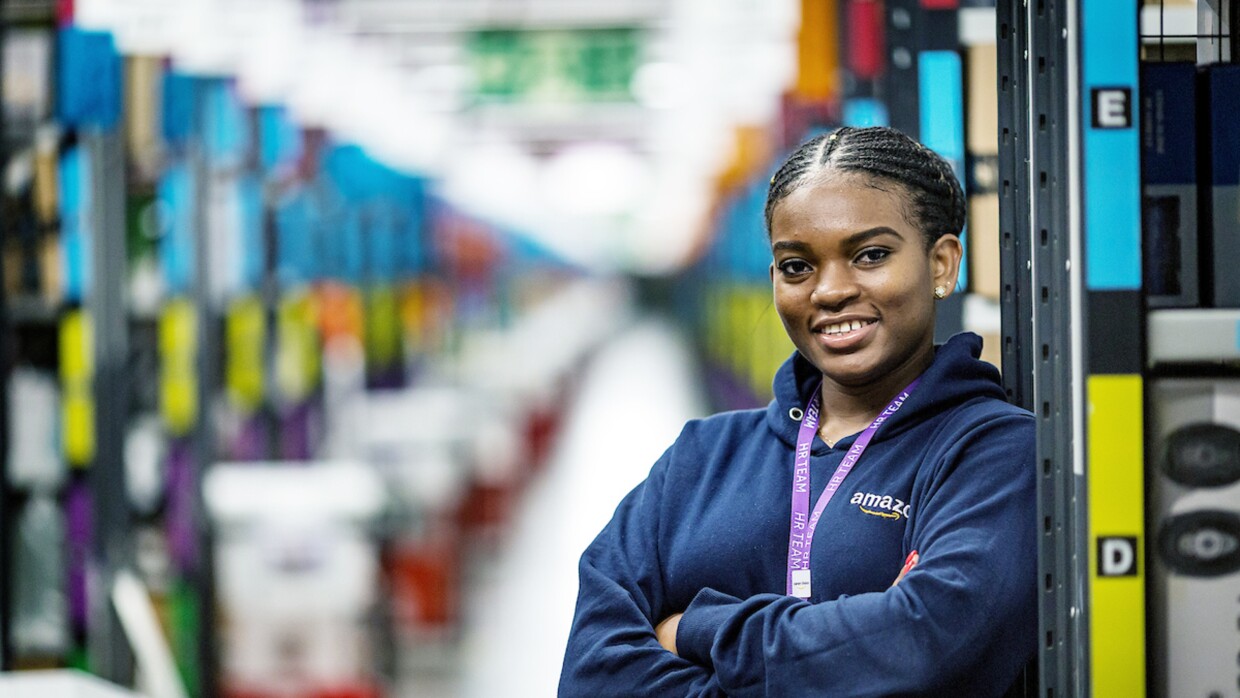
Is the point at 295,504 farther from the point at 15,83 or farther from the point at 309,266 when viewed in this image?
the point at 309,266

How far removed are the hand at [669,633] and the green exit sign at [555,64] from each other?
420 inches

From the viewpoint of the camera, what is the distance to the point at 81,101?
498cm

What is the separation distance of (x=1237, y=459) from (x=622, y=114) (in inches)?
814

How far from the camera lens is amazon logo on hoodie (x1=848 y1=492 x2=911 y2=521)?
5.93ft

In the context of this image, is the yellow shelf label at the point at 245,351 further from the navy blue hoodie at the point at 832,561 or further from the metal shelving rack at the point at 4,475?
the navy blue hoodie at the point at 832,561

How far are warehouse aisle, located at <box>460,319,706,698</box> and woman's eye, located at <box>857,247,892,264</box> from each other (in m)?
4.05

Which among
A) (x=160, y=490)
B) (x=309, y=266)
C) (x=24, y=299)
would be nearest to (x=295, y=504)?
(x=160, y=490)

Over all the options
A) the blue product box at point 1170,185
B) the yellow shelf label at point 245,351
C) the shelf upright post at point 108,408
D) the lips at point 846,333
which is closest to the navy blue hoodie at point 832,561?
the lips at point 846,333

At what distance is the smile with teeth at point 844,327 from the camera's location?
1.87 m

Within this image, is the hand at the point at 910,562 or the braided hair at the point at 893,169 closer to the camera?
the hand at the point at 910,562

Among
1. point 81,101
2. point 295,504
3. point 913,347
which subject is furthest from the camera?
point 295,504

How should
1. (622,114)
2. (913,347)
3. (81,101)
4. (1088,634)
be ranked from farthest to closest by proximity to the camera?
1. (622,114)
2. (81,101)
3. (913,347)
4. (1088,634)

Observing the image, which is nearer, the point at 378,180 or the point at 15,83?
the point at 15,83

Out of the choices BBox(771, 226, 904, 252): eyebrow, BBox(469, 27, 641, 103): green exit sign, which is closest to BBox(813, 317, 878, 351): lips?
BBox(771, 226, 904, 252): eyebrow
